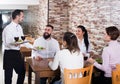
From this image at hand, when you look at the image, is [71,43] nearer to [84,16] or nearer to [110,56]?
[110,56]

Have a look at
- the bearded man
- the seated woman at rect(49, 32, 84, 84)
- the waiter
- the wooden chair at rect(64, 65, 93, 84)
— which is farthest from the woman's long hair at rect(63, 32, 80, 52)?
the bearded man

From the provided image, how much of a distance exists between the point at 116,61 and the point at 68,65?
65 centimetres

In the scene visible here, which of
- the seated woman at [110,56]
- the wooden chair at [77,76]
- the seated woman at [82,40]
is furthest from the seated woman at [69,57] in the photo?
the seated woman at [82,40]

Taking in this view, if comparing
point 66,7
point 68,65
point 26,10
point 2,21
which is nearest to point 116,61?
point 68,65

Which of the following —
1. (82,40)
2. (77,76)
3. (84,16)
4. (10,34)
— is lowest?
(77,76)

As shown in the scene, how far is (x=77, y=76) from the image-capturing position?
2875mm

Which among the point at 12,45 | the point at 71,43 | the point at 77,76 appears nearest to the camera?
the point at 77,76

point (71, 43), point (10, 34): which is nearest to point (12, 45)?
point (10, 34)

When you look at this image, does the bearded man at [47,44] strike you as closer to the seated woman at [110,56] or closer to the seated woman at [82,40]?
the seated woman at [82,40]

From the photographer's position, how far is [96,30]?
5.10 meters

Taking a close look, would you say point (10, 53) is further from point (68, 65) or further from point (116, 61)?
point (116, 61)

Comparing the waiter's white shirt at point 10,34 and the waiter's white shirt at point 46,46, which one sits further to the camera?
the waiter's white shirt at point 46,46

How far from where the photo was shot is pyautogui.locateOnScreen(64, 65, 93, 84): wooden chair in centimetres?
278

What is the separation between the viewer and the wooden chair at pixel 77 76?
278 cm
